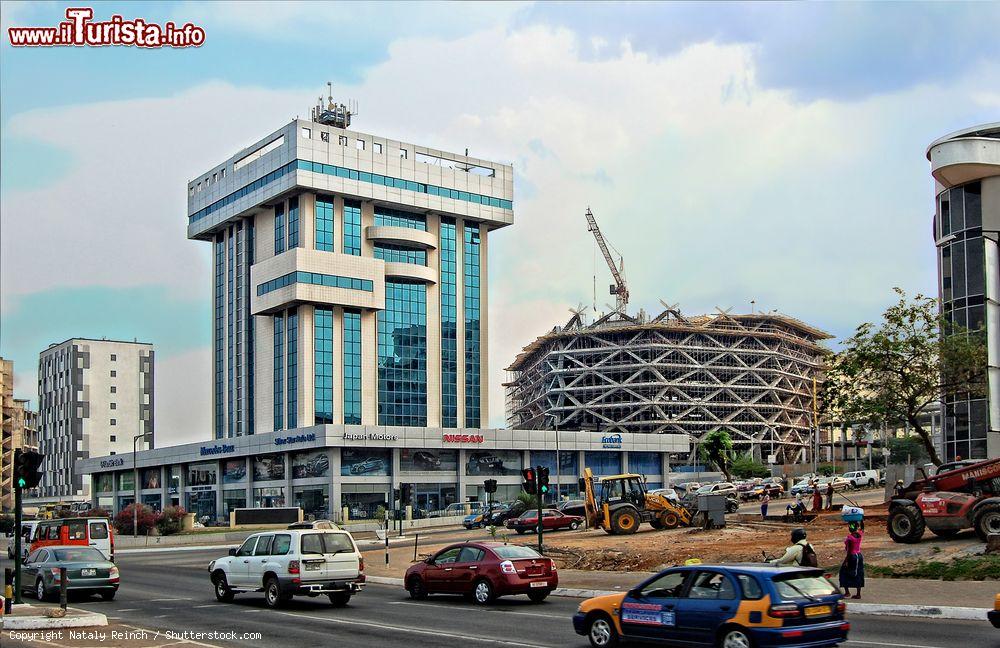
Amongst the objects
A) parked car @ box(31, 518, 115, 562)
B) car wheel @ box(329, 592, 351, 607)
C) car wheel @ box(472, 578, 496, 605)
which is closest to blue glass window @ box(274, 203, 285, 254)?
parked car @ box(31, 518, 115, 562)

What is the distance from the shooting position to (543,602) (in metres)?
26.9

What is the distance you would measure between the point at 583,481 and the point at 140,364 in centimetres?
12144

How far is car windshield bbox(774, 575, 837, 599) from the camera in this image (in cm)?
1608

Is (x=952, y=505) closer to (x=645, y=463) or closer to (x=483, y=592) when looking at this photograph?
(x=483, y=592)

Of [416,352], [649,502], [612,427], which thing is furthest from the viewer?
[612,427]

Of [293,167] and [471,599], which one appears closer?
[471,599]

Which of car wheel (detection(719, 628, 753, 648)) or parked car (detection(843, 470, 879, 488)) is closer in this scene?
car wheel (detection(719, 628, 753, 648))

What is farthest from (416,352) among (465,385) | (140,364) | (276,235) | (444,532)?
(140,364)

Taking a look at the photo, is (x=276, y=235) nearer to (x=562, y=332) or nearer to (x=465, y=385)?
(x=465, y=385)

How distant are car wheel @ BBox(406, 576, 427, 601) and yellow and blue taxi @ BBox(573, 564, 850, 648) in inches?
438

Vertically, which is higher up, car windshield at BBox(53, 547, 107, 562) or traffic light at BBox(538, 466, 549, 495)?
traffic light at BBox(538, 466, 549, 495)

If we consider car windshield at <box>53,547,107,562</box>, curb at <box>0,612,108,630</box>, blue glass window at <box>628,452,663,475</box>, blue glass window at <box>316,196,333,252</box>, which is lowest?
blue glass window at <box>628,452,663,475</box>

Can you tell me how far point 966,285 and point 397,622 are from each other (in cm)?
5058

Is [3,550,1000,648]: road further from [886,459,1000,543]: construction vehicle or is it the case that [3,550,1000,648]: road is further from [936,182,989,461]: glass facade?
[936,182,989,461]: glass facade
